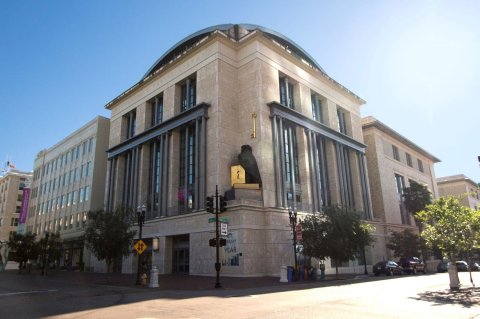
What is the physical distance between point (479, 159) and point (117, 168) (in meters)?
48.5

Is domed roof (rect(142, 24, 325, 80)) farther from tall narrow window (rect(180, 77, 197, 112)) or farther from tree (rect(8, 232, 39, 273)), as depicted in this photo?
tree (rect(8, 232, 39, 273))

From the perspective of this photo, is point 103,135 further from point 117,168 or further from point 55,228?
point 55,228

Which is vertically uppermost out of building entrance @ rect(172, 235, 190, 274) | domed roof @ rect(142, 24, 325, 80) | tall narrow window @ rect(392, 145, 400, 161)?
domed roof @ rect(142, 24, 325, 80)

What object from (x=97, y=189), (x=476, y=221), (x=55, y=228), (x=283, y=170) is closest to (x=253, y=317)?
(x=476, y=221)

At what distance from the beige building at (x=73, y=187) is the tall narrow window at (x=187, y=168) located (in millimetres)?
20524

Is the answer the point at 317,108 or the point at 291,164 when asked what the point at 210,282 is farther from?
the point at 317,108

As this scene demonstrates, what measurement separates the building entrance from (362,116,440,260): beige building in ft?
89.2

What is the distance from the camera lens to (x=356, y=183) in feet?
174

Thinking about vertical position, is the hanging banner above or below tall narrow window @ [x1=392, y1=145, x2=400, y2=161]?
below

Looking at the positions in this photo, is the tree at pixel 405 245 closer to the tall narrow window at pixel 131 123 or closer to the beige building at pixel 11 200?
the tall narrow window at pixel 131 123

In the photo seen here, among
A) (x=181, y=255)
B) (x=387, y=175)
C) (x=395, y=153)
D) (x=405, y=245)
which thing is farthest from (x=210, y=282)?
(x=395, y=153)

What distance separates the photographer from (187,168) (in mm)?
42719

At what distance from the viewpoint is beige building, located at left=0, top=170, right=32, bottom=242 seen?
97.5 metres

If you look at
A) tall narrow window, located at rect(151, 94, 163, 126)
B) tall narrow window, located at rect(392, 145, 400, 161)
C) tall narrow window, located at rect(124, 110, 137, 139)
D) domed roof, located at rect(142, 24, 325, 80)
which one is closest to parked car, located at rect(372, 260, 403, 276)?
domed roof, located at rect(142, 24, 325, 80)
